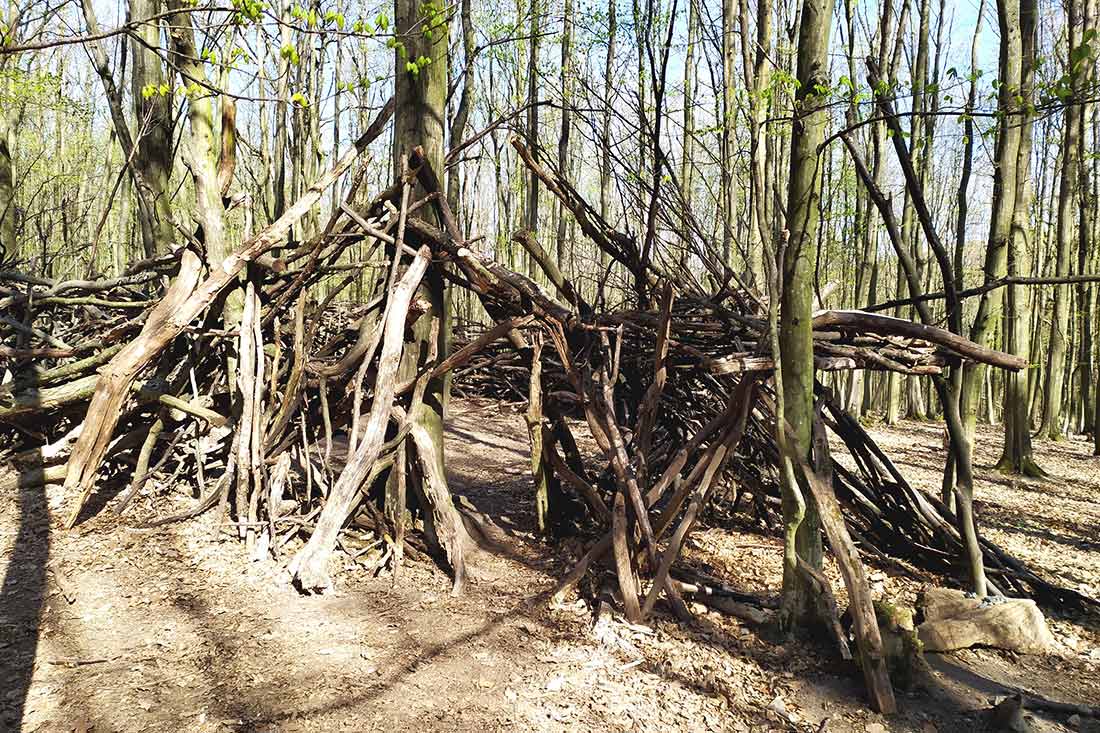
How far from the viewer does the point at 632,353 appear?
15.6 feet

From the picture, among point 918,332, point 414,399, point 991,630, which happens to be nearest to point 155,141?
point 414,399

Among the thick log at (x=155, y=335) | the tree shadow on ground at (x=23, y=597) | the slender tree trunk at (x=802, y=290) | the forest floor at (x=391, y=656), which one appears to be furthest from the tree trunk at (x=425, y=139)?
the slender tree trunk at (x=802, y=290)

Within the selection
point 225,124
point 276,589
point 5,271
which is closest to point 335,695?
point 276,589

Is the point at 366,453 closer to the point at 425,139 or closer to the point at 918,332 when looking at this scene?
the point at 425,139

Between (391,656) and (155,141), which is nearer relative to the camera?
(391,656)

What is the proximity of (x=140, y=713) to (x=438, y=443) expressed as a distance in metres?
2.37

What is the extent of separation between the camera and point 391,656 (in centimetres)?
314

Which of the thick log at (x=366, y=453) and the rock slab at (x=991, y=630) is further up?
the thick log at (x=366, y=453)

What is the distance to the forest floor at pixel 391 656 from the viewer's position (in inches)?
106

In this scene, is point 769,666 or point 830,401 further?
point 830,401

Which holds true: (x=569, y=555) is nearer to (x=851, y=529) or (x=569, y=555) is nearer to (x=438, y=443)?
(x=438, y=443)

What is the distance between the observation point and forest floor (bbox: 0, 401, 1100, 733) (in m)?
2.68

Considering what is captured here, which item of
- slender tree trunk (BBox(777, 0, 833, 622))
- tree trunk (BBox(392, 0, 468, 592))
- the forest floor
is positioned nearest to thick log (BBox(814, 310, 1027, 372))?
slender tree trunk (BBox(777, 0, 833, 622))

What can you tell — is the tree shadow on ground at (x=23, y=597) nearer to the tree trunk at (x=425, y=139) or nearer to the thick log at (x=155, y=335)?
the thick log at (x=155, y=335)
